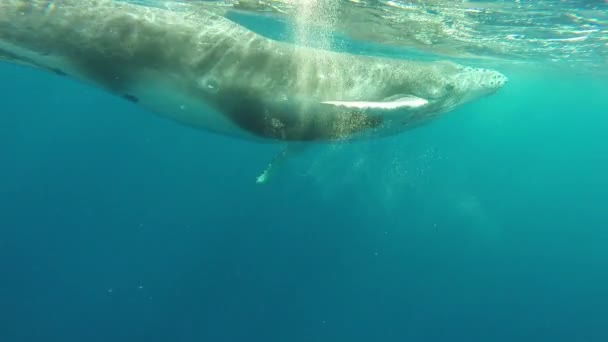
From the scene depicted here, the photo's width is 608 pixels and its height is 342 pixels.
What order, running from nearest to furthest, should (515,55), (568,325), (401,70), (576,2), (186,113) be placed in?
(186,113)
(401,70)
(576,2)
(568,325)
(515,55)

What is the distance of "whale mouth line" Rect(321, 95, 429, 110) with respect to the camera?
22.5ft

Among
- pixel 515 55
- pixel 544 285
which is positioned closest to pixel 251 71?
pixel 544 285

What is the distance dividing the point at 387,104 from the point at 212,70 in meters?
3.31

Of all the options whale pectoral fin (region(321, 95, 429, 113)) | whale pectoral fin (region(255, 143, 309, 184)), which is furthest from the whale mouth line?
whale pectoral fin (region(255, 143, 309, 184))

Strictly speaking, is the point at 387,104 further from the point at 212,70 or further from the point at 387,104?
the point at 212,70

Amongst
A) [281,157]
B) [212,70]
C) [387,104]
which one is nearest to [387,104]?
[387,104]

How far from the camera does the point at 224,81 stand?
6.17 metres

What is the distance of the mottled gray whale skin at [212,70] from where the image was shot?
539 centimetres

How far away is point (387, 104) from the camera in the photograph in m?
7.24

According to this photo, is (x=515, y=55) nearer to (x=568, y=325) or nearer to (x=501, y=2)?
(x=501, y=2)

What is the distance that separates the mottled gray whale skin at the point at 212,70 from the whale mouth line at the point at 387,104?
20 millimetres

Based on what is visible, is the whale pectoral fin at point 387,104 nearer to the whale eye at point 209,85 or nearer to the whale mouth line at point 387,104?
the whale mouth line at point 387,104

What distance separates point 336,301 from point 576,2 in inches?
675

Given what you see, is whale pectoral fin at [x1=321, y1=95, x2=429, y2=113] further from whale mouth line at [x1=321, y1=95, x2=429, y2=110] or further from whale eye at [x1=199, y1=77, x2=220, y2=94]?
whale eye at [x1=199, y1=77, x2=220, y2=94]
